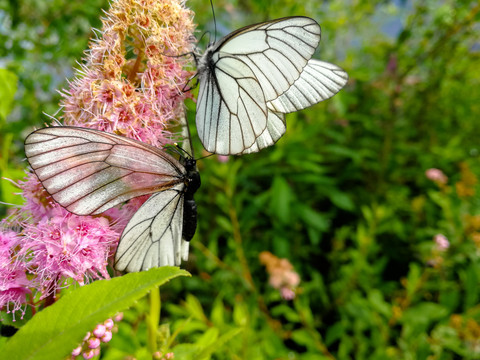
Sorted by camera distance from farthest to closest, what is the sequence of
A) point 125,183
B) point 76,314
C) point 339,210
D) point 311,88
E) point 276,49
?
point 339,210 → point 311,88 → point 276,49 → point 125,183 → point 76,314

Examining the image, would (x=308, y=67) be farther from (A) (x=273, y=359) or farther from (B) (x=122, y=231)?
(A) (x=273, y=359)

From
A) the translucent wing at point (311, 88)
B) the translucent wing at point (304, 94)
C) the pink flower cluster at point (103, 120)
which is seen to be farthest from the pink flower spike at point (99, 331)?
the translucent wing at point (311, 88)

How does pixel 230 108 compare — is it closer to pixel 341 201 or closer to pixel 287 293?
pixel 287 293

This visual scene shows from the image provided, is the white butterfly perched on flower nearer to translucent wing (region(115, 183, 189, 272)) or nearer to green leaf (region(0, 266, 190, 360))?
translucent wing (region(115, 183, 189, 272))

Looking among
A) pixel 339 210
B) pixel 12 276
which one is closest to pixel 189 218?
pixel 12 276

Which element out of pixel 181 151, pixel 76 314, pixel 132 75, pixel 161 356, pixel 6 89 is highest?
pixel 6 89

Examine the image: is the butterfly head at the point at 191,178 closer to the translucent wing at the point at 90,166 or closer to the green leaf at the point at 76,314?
the translucent wing at the point at 90,166

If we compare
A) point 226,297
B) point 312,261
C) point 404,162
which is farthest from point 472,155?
point 226,297
